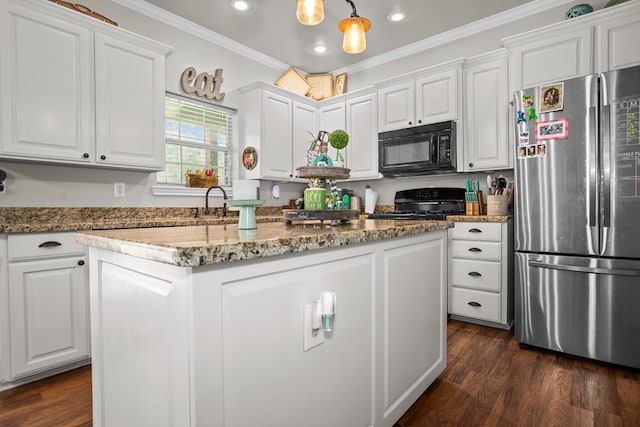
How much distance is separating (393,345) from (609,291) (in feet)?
5.25

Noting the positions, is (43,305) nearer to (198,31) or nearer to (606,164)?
(198,31)

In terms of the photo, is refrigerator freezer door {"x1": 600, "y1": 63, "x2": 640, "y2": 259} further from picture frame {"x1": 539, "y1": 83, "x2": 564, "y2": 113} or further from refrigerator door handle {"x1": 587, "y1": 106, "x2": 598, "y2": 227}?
picture frame {"x1": 539, "y1": 83, "x2": 564, "y2": 113}

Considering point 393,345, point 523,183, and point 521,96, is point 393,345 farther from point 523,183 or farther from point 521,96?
point 521,96

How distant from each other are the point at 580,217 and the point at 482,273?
34.6 inches

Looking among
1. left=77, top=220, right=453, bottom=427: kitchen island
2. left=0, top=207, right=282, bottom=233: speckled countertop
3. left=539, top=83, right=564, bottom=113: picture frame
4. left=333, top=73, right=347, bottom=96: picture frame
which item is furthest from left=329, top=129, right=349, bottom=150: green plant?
left=333, top=73, right=347, bottom=96: picture frame

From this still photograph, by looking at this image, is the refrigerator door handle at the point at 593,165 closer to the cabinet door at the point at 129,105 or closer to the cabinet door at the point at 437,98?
the cabinet door at the point at 437,98

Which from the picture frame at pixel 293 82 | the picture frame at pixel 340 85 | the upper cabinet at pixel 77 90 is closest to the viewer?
the upper cabinet at pixel 77 90

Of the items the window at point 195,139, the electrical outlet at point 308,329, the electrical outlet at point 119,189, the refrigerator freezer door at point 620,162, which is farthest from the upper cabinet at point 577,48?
the electrical outlet at point 119,189

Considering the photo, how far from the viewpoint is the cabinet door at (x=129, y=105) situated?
251 centimetres

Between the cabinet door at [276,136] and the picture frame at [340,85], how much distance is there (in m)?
0.81

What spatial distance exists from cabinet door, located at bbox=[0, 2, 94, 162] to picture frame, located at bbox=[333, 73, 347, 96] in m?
2.81

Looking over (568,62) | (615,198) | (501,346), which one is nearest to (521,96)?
(568,62)

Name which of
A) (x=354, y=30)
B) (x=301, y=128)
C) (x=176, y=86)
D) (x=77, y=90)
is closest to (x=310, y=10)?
(x=354, y=30)

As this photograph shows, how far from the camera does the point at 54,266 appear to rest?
2.06m
